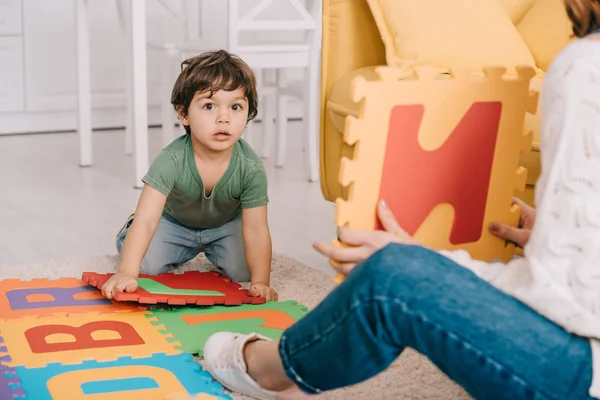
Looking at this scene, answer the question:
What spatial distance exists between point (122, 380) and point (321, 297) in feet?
1.68

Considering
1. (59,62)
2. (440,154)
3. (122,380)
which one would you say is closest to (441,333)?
(440,154)

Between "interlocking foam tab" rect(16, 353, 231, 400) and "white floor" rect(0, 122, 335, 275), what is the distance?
63 cm

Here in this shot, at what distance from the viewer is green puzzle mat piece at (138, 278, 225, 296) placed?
155cm

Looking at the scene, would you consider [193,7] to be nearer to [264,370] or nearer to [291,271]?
[291,271]

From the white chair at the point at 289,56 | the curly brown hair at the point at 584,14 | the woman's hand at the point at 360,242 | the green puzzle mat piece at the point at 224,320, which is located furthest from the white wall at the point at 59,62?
the curly brown hair at the point at 584,14

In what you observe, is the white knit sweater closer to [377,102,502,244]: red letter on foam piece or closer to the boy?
[377,102,502,244]: red letter on foam piece

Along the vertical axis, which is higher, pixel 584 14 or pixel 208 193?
pixel 584 14

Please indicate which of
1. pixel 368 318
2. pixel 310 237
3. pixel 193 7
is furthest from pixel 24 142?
pixel 368 318

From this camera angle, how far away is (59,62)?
3373 millimetres

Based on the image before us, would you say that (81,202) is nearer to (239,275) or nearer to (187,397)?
(239,275)

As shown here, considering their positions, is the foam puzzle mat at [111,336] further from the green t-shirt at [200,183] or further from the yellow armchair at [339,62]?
the yellow armchair at [339,62]

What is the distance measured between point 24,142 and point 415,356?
7.28 ft

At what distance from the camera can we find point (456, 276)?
2.77 ft

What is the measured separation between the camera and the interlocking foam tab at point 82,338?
1.29 meters
